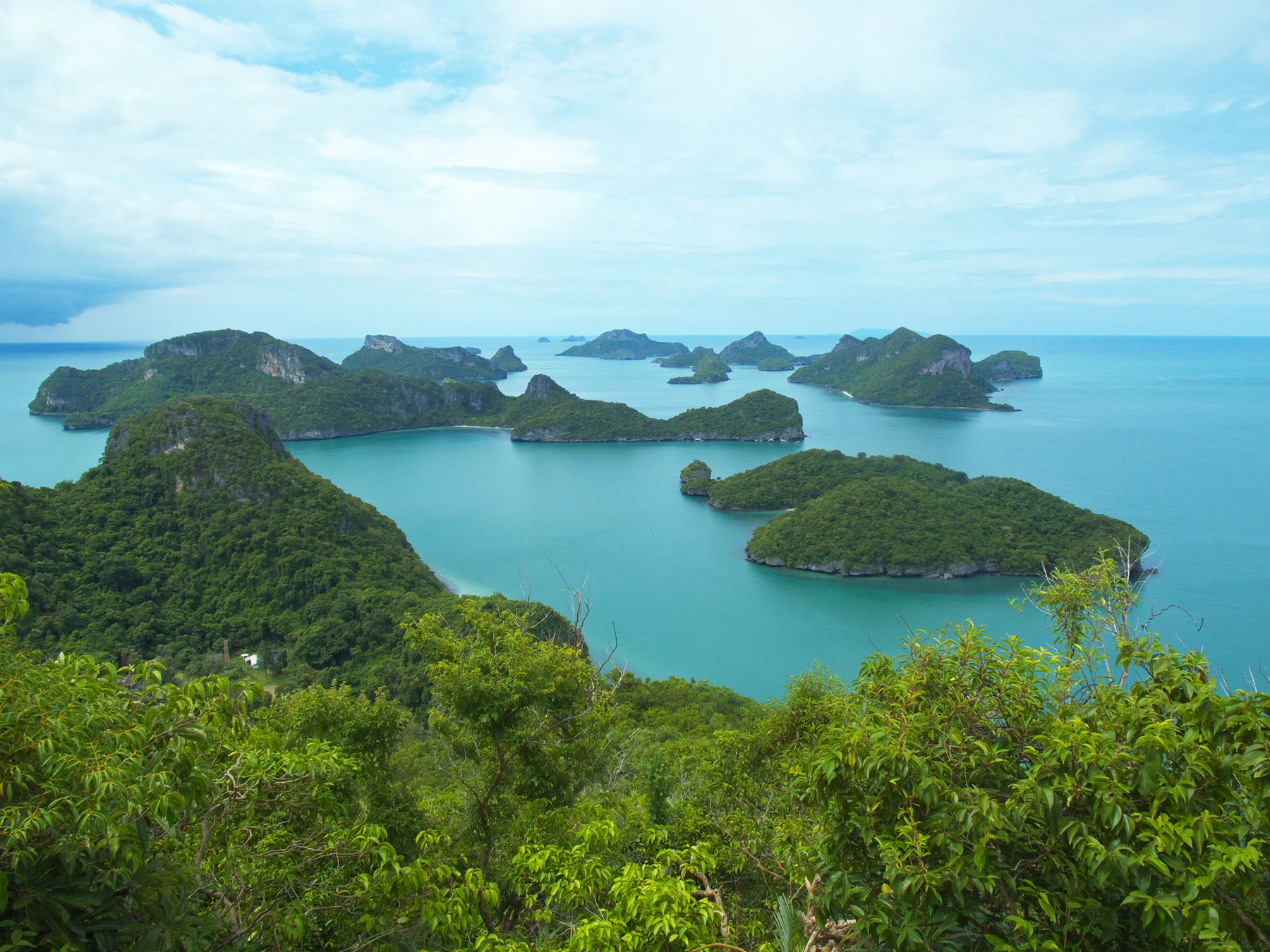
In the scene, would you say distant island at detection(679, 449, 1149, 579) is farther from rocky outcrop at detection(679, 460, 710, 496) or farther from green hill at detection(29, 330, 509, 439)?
green hill at detection(29, 330, 509, 439)

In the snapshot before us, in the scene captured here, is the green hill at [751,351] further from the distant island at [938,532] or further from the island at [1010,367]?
the distant island at [938,532]

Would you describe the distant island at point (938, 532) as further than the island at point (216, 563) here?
Yes

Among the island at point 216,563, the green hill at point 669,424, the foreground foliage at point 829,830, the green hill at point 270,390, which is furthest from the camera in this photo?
the green hill at point 270,390

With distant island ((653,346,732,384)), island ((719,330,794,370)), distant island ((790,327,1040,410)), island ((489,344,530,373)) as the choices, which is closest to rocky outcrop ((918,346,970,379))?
distant island ((790,327,1040,410))

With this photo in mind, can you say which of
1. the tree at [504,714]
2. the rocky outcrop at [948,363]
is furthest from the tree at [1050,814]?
the rocky outcrop at [948,363]

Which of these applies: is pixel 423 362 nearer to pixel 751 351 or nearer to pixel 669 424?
pixel 669 424

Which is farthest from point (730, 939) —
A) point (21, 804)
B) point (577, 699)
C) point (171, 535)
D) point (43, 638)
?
point (171, 535)
